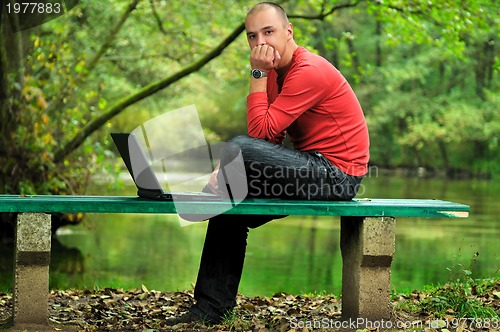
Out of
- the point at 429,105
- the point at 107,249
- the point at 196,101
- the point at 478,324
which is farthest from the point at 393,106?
the point at 478,324

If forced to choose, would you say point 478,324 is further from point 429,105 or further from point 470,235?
point 429,105

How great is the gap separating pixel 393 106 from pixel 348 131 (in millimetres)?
33104

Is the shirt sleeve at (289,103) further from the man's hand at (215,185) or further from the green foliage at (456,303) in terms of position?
the green foliage at (456,303)

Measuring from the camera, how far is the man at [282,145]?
4.58 meters

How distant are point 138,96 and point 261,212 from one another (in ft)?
23.3

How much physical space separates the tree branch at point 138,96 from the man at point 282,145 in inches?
234

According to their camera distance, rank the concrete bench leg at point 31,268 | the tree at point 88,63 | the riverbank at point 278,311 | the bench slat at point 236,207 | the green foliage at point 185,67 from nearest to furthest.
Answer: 1. the bench slat at point 236,207
2. the concrete bench leg at point 31,268
3. the riverbank at point 278,311
4. the tree at point 88,63
5. the green foliage at point 185,67

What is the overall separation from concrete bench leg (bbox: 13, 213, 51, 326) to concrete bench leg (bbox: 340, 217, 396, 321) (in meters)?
1.71

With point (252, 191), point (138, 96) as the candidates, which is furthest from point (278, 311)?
point (138, 96)

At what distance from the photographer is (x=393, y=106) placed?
122ft

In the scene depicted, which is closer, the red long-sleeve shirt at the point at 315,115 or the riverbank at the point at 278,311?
the red long-sleeve shirt at the point at 315,115

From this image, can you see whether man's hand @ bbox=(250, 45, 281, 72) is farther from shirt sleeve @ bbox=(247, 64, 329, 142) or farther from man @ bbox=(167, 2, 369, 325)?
shirt sleeve @ bbox=(247, 64, 329, 142)

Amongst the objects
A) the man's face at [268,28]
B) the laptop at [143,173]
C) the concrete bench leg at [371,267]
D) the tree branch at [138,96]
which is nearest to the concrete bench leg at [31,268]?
the laptop at [143,173]

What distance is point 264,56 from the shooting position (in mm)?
4641
